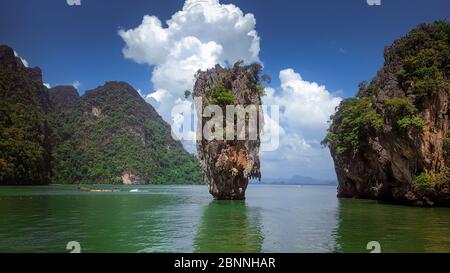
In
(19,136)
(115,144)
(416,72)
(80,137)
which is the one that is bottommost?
(19,136)

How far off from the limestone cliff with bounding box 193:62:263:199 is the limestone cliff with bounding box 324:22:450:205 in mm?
10228

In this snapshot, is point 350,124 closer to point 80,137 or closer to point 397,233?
point 397,233

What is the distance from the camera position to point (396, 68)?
29891 millimetres

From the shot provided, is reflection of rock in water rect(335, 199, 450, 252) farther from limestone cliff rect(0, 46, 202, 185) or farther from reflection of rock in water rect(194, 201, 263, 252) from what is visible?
limestone cliff rect(0, 46, 202, 185)

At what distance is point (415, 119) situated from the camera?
84.2ft

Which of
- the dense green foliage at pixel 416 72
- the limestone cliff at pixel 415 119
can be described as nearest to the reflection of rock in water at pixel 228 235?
the limestone cliff at pixel 415 119

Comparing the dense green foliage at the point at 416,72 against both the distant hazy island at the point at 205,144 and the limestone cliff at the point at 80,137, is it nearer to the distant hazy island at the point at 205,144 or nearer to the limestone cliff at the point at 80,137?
the distant hazy island at the point at 205,144

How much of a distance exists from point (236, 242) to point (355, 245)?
4002 millimetres

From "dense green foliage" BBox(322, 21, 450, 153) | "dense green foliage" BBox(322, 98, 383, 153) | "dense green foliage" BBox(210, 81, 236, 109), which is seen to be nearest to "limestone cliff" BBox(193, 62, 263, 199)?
"dense green foliage" BBox(210, 81, 236, 109)

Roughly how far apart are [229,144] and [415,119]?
47.0ft

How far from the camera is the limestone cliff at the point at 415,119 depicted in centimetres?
2562

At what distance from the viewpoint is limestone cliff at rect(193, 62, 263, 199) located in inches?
1291

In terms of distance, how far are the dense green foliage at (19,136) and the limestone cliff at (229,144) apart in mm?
48456

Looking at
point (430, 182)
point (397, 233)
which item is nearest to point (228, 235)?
point (397, 233)
